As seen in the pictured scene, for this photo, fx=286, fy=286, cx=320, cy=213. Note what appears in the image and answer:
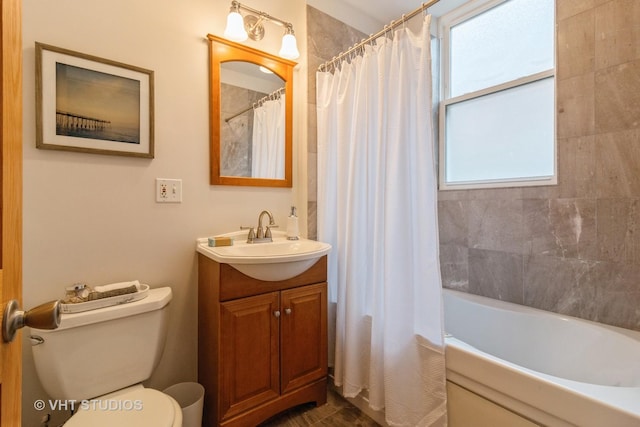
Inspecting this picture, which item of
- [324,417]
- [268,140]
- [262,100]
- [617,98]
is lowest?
[324,417]

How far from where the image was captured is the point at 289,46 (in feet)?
6.01

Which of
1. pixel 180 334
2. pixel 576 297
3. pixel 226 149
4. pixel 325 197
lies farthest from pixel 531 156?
pixel 180 334

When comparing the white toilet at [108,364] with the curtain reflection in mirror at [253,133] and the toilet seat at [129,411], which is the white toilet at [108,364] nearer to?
the toilet seat at [129,411]

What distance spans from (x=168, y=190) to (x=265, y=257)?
0.71 metres

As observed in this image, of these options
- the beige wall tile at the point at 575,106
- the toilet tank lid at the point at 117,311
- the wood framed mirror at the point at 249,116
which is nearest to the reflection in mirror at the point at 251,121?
the wood framed mirror at the point at 249,116

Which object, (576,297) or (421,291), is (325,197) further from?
(576,297)

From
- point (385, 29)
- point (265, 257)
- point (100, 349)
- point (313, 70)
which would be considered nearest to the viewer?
point (100, 349)

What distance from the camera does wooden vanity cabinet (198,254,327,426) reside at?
1.36 meters

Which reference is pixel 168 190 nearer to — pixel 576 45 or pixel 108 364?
pixel 108 364

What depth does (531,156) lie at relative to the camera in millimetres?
1878

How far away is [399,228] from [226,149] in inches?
44.1

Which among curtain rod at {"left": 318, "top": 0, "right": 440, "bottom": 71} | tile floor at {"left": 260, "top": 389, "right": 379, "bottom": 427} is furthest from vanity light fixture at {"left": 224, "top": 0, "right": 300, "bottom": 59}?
tile floor at {"left": 260, "top": 389, "right": 379, "bottom": 427}

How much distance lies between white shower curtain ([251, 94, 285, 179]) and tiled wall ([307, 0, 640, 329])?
0.70 feet

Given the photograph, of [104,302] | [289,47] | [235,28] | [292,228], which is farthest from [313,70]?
[104,302]
